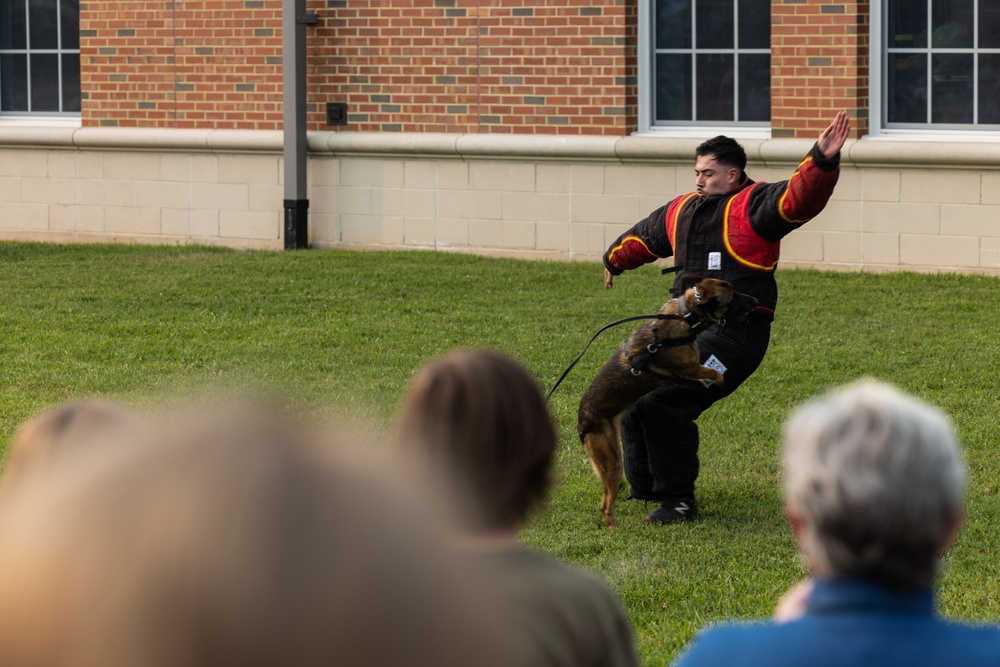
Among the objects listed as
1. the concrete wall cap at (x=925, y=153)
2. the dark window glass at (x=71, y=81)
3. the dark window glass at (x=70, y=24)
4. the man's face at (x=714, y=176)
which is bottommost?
the man's face at (x=714, y=176)

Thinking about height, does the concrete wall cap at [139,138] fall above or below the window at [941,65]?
below

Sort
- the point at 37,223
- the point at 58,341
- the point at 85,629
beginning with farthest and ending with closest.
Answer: the point at 37,223
the point at 58,341
the point at 85,629

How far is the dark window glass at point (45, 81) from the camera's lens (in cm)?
1812

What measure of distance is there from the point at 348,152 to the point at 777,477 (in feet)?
31.5

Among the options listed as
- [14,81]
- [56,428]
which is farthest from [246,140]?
[56,428]

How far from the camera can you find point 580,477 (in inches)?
298

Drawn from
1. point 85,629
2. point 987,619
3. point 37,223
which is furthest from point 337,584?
point 37,223

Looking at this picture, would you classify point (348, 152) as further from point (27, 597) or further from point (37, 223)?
point (27, 597)

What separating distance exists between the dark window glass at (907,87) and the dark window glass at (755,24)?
122 centimetres

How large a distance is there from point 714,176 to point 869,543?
4.92m

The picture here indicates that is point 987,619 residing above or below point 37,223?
below

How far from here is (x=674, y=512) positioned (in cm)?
688

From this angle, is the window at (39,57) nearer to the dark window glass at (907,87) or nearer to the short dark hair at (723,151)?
the dark window glass at (907,87)

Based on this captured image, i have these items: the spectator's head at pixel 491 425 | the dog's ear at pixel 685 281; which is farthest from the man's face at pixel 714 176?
the spectator's head at pixel 491 425
